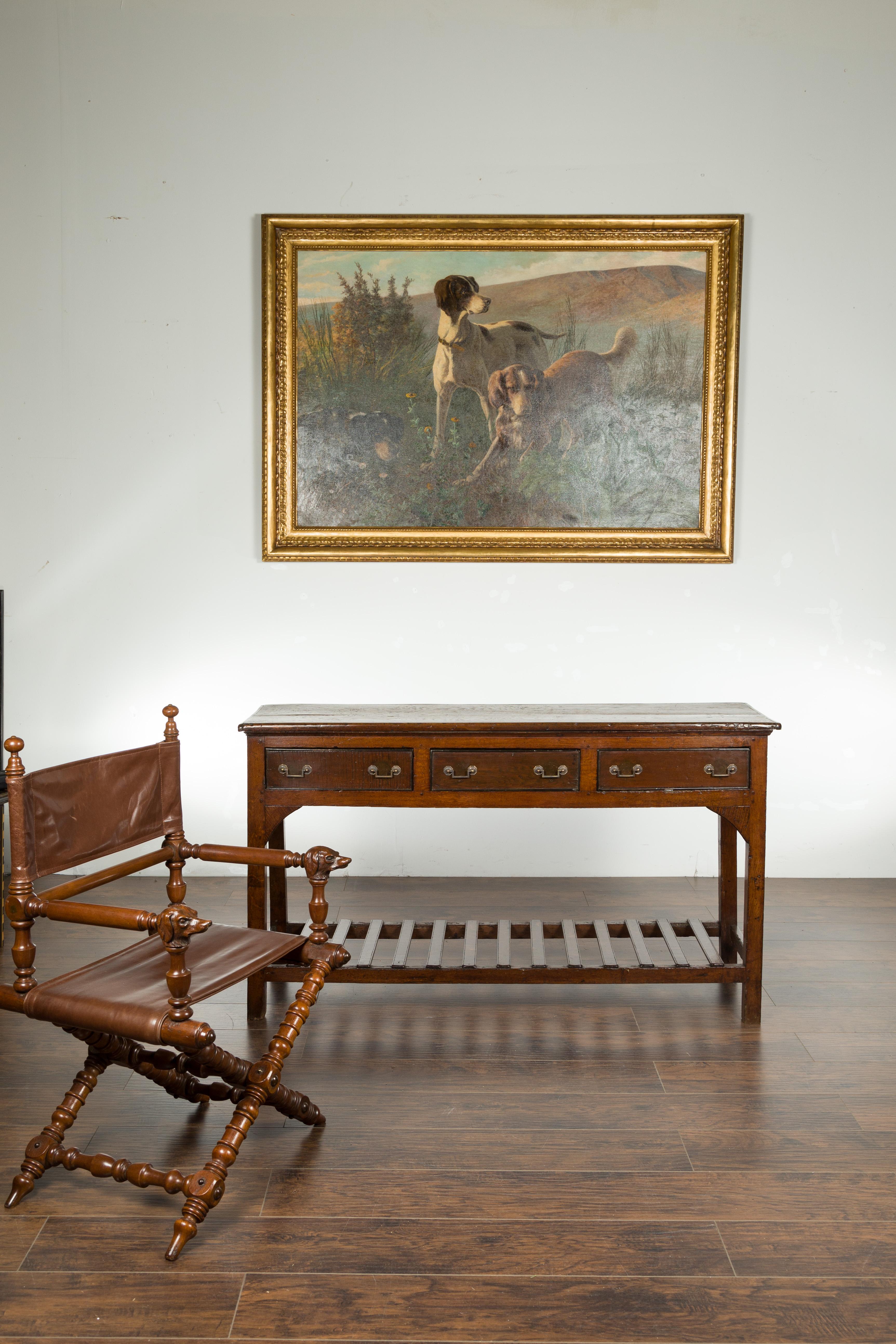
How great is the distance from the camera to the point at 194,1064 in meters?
2.68

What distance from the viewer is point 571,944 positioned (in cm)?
370

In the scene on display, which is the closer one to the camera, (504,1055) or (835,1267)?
(835,1267)

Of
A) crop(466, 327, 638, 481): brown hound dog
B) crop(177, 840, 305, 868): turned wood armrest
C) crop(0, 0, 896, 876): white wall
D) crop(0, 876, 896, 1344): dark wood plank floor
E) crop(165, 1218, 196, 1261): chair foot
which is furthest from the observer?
crop(466, 327, 638, 481): brown hound dog

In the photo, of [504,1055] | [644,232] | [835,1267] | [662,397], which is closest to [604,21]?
[644,232]

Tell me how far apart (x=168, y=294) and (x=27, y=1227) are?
4014 mm

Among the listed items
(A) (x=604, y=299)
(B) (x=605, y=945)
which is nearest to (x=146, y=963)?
(B) (x=605, y=945)

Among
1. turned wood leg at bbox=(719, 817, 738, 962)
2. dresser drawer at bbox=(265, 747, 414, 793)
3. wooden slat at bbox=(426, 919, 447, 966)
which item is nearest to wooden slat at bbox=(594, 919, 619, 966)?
turned wood leg at bbox=(719, 817, 738, 962)

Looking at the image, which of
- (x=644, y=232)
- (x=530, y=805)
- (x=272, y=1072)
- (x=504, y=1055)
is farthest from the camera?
(x=644, y=232)

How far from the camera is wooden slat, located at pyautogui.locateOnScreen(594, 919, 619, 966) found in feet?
11.5

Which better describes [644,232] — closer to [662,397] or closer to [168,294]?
[662,397]

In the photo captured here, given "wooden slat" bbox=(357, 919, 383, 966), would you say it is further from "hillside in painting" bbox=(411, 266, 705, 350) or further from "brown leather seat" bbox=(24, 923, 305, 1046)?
"hillside in painting" bbox=(411, 266, 705, 350)

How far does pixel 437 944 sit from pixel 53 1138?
149 centimetres

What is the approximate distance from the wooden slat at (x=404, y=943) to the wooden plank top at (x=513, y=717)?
83 cm

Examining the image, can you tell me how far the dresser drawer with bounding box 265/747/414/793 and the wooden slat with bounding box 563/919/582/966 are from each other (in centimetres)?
85
